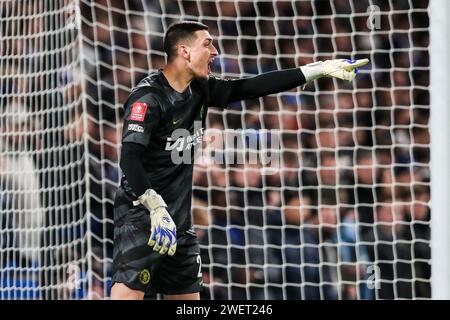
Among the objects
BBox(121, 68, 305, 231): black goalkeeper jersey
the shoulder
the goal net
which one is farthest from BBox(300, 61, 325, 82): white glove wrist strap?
the goal net

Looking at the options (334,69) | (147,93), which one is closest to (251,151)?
(334,69)

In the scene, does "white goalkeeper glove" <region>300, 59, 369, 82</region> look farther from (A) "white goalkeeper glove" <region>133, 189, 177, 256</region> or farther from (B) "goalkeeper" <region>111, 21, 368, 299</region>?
(A) "white goalkeeper glove" <region>133, 189, 177, 256</region>

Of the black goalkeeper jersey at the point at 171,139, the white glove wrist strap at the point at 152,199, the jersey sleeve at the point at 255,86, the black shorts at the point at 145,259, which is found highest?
the jersey sleeve at the point at 255,86

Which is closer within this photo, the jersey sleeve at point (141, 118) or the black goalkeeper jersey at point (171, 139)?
the jersey sleeve at point (141, 118)

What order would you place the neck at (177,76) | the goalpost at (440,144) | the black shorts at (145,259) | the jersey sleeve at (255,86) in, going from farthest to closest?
the goalpost at (440,144)
the jersey sleeve at (255,86)
the neck at (177,76)
the black shorts at (145,259)

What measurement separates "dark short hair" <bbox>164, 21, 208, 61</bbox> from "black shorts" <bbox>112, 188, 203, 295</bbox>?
603 mm

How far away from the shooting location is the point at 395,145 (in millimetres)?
6070

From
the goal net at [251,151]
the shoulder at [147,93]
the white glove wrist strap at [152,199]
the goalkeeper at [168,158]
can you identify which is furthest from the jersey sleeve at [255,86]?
the goal net at [251,151]

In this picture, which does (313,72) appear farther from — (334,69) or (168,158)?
(168,158)

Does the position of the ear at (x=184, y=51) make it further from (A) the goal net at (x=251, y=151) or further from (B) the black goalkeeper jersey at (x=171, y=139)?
(A) the goal net at (x=251, y=151)

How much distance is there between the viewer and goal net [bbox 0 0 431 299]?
554 centimetres

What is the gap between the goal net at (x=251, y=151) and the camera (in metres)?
5.54
